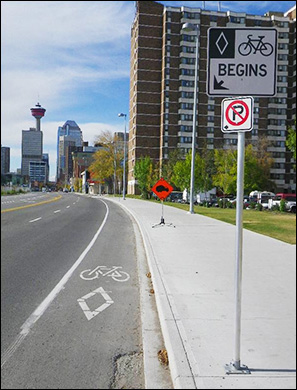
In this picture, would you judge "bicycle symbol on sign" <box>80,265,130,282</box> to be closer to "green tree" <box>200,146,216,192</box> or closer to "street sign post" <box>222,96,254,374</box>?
"green tree" <box>200,146,216,192</box>

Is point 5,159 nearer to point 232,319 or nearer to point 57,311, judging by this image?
point 232,319

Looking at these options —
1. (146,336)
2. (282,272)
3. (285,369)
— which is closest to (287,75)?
(282,272)

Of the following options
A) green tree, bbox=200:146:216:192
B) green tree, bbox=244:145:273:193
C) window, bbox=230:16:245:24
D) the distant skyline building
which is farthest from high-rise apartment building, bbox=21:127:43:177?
green tree, bbox=200:146:216:192

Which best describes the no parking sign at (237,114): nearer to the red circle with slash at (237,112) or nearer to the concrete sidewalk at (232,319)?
the red circle with slash at (237,112)

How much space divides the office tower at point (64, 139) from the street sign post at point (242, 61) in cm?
87

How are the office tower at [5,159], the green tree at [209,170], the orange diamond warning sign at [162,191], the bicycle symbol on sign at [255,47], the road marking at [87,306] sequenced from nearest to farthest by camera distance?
the office tower at [5,159], the bicycle symbol on sign at [255,47], the green tree at [209,170], the orange diamond warning sign at [162,191], the road marking at [87,306]

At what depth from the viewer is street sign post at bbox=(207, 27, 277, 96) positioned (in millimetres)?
1606

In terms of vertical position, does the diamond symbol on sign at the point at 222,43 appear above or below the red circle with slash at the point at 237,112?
above

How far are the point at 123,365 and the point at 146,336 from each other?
2.61 ft

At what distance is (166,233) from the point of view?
6965mm

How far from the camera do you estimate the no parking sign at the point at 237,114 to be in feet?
5.91

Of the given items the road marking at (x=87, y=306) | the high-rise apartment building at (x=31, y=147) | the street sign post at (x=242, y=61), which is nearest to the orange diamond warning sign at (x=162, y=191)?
the road marking at (x=87, y=306)

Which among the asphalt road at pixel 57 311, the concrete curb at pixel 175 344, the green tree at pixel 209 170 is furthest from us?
the green tree at pixel 209 170

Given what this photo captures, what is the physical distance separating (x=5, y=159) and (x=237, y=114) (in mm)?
1120
